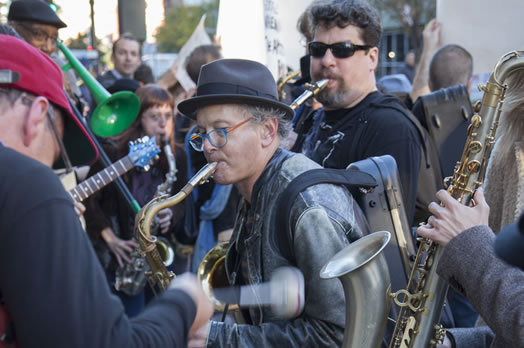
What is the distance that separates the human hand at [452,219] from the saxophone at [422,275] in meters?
0.20

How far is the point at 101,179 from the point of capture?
4285mm

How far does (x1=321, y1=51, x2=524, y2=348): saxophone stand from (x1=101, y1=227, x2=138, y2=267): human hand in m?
2.77

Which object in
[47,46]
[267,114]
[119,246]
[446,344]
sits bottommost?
[119,246]

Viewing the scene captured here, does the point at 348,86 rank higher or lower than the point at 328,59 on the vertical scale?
lower

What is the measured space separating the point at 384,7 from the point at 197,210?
31058mm

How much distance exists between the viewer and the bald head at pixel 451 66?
5.01m

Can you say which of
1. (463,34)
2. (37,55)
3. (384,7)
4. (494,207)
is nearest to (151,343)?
(37,55)

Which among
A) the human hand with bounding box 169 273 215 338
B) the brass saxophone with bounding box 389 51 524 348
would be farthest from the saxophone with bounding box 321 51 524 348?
the human hand with bounding box 169 273 215 338

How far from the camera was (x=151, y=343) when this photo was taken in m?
1.49

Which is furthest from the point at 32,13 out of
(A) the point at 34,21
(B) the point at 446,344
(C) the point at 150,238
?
(B) the point at 446,344

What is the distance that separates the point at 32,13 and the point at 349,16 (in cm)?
255

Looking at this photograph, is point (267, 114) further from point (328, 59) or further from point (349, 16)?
point (349, 16)

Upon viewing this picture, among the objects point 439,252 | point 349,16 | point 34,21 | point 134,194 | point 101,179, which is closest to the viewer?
point 439,252

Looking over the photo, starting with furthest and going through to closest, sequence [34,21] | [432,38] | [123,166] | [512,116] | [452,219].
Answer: [432,38] < [34,21] < [123,166] < [512,116] < [452,219]
